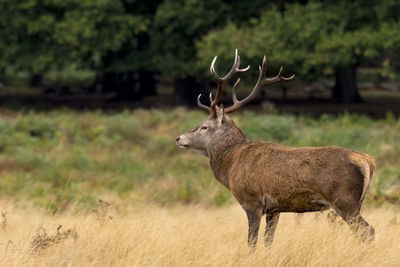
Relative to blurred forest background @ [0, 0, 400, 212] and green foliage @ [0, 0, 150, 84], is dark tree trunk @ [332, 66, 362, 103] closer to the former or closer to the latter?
blurred forest background @ [0, 0, 400, 212]

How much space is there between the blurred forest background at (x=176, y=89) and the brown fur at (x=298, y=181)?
414cm

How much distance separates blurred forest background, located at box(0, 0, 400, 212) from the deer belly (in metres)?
4.29

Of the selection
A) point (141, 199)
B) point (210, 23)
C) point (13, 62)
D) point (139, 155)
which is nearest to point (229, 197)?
point (141, 199)

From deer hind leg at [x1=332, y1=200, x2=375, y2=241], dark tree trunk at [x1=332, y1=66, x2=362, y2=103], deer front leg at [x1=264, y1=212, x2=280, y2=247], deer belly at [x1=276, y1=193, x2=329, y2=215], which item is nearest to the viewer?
deer hind leg at [x1=332, y1=200, x2=375, y2=241]

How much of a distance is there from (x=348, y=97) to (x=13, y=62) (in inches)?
518

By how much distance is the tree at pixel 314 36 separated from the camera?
770 inches

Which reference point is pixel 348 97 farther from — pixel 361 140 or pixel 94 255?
pixel 94 255

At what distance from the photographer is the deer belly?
5.75 metres

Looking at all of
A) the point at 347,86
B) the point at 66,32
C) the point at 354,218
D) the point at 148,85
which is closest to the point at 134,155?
the point at 66,32

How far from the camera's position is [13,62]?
23875 millimetres

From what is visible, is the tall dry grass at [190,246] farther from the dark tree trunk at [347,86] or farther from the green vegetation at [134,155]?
the dark tree trunk at [347,86]

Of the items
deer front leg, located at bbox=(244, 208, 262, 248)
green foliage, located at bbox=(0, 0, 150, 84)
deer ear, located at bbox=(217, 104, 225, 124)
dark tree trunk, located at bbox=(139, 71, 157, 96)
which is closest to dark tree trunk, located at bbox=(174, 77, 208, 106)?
green foliage, located at bbox=(0, 0, 150, 84)

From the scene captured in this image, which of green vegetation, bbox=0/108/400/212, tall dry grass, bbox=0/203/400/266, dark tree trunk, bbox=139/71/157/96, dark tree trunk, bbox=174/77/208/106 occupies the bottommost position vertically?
dark tree trunk, bbox=139/71/157/96

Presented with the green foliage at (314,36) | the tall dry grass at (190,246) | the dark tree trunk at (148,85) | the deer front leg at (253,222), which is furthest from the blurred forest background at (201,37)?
the deer front leg at (253,222)
